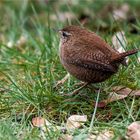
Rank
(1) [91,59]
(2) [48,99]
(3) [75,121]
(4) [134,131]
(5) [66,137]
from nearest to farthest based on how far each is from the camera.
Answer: (4) [134,131], (5) [66,137], (3) [75,121], (1) [91,59], (2) [48,99]

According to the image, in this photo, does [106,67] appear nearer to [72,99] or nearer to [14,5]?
[72,99]

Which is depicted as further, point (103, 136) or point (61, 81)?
point (61, 81)

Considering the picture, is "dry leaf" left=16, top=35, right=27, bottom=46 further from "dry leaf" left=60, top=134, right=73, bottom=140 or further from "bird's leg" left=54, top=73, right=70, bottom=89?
"dry leaf" left=60, top=134, right=73, bottom=140

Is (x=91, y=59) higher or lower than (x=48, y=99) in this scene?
higher

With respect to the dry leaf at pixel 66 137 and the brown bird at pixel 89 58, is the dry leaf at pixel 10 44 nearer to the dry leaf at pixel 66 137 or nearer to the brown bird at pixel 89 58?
the brown bird at pixel 89 58

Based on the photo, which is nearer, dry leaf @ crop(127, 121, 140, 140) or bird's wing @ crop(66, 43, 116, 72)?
dry leaf @ crop(127, 121, 140, 140)

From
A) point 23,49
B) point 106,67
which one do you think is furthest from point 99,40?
point 23,49

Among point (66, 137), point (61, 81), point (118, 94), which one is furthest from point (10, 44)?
point (66, 137)

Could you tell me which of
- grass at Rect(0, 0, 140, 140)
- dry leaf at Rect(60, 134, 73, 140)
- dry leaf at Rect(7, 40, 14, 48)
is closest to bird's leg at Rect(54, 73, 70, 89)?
grass at Rect(0, 0, 140, 140)

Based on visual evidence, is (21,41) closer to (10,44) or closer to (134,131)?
(10,44)
